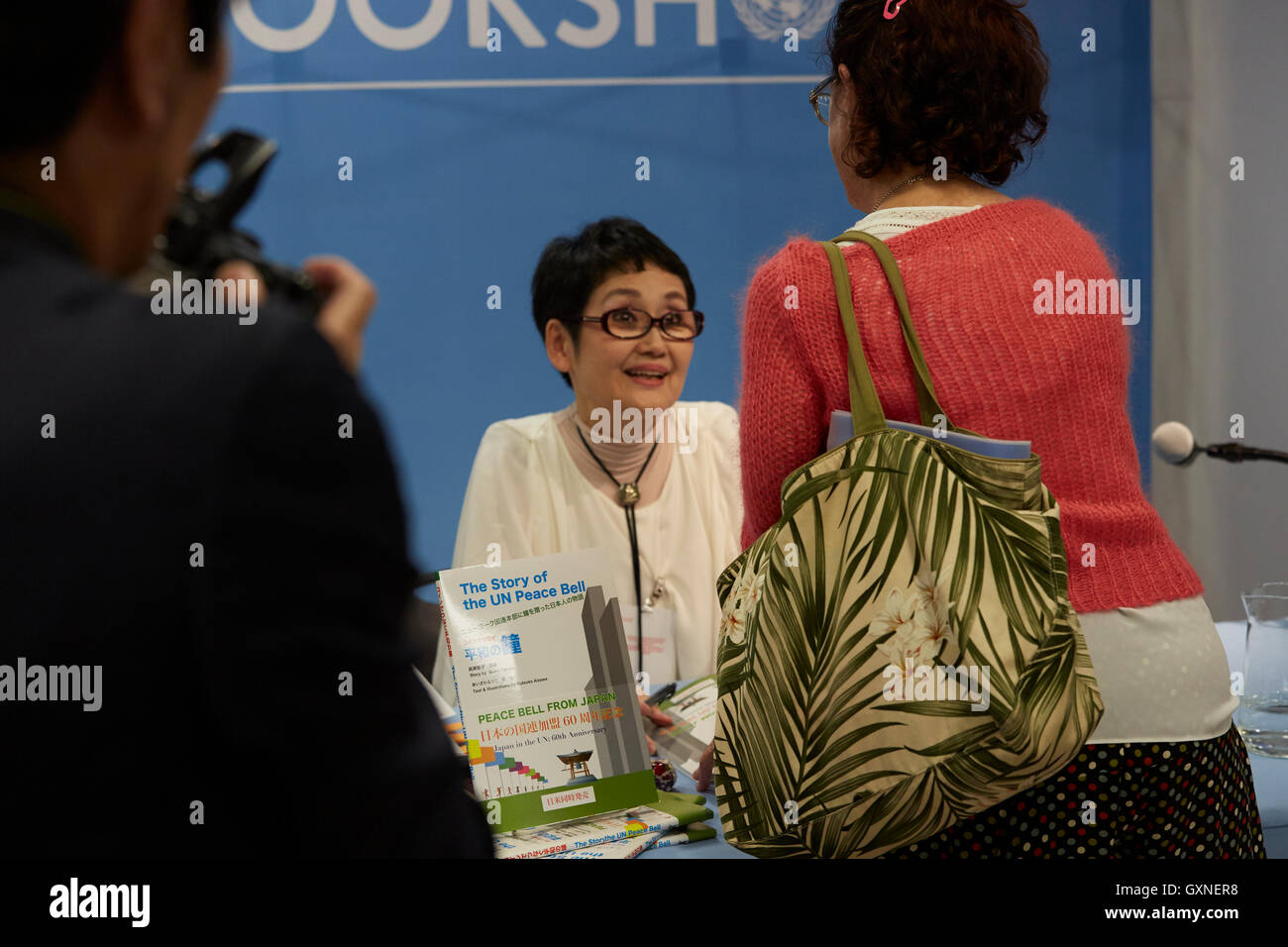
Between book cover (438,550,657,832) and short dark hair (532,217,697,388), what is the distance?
1.26 m

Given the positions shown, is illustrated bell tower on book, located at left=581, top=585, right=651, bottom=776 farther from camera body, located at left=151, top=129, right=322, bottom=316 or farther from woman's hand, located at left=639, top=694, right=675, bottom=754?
camera body, located at left=151, top=129, right=322, bottom=316

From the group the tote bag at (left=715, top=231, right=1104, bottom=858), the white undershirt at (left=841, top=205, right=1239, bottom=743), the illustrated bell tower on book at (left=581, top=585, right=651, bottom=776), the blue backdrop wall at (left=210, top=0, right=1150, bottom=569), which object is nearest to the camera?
the tote bag at (left=715, top=231, right=1104, bottom=858)

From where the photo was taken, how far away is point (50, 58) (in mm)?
521

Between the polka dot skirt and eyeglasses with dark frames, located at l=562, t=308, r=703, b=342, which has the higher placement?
eyeglasses with dark frames, located at l=562, t=308, r=703, b=342

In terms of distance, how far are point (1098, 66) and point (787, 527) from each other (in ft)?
9.10

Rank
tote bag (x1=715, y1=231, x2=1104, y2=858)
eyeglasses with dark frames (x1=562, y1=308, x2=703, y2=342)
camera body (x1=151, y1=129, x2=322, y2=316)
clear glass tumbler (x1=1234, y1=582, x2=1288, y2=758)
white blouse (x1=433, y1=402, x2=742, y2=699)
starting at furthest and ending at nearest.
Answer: eyeglasses with dark frames (x1=562, y1=308, x2=703, y2=342)
white blouse (x1=433, y1=402, x2=742, y2=699)
clear glass tumbler (x1=1234, y1=582, x2=1288, y2=758)
tote bag (x1=715, y1=231, x2=1104, y2=858)
camera body (x1=151, y1=129, x2=322, y2=316)

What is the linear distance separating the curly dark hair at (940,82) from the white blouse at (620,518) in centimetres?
129

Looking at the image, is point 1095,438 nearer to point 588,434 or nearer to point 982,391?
point 982,391

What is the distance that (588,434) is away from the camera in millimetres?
2664

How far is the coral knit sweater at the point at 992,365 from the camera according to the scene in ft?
3.65

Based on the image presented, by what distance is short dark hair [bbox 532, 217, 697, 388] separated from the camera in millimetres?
2590

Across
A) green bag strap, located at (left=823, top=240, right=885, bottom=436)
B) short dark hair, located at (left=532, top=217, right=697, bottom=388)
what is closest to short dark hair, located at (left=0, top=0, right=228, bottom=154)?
green bag strap, located at (left=823, top=240, right=885, bottom=436)

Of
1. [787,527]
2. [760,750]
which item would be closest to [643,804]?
Answer: [760,750]
